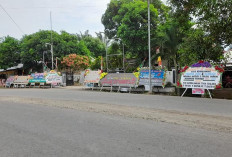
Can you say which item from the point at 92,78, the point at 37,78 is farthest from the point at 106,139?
the point at 37,78

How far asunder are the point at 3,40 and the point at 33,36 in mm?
5618

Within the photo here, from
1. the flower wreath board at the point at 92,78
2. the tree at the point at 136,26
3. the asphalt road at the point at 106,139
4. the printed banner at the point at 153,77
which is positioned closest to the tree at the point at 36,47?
the tree at the point at 136,26

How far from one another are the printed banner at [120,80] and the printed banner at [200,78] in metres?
4.36

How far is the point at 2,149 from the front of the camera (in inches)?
173

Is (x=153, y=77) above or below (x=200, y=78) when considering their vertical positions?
above

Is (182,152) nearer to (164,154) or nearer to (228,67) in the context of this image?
(164,154)

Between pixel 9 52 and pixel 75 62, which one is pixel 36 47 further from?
pixel 75 62

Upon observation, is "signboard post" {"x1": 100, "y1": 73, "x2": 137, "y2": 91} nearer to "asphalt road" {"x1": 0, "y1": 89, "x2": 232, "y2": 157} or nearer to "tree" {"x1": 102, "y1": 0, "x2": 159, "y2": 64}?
"tree" {"x1": 102, "y1": 0, "x2": 159, "y2": 64}

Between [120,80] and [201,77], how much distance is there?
675 centimetres

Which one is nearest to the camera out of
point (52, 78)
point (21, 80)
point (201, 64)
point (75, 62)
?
point (201, 64)

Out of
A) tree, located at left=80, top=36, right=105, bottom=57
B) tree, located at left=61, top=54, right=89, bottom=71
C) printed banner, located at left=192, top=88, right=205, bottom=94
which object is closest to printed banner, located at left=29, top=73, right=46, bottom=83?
tree, located at left=61, top=54, right=89, bottom=71

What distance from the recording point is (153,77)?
15.8m

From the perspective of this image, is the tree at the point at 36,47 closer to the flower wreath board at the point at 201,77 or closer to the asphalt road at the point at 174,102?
the asphalt road at the point at 174,102

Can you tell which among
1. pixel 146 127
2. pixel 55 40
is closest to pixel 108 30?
pixel 55 40
